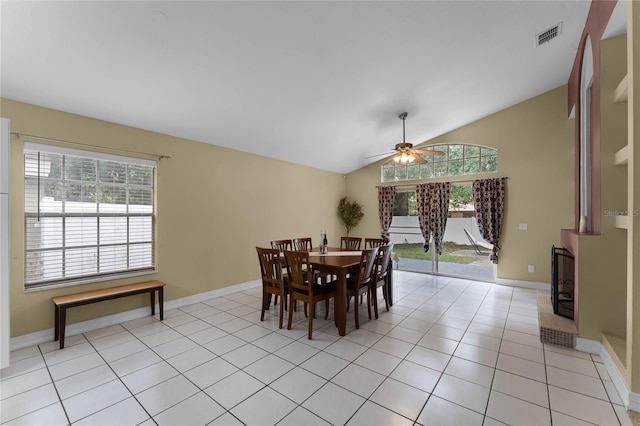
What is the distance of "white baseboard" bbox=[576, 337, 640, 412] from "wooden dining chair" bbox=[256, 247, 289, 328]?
2980 mm

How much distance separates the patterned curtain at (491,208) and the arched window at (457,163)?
343mm

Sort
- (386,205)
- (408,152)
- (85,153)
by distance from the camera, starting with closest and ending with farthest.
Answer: (85,153) → (408,152) → (386,205)

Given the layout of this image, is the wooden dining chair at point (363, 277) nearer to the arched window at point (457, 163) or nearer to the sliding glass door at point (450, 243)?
the arched window at point (457, 163)

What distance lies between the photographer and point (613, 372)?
2.22m

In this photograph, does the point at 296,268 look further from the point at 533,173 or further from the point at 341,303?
the point at 533,173

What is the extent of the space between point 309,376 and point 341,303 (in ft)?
3.05

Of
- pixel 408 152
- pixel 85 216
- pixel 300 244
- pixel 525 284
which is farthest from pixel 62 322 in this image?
pixel 525 284

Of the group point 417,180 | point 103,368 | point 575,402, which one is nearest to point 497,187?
point 417,180

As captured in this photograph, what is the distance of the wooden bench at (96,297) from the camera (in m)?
2.76

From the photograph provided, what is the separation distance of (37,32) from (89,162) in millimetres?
1565

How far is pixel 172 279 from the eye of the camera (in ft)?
12.8

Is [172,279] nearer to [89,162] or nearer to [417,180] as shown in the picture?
[89,162]

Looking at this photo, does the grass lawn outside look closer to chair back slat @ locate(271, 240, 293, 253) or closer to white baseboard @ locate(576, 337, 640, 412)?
white baseboard @ locate(576, 337, 640, 412)

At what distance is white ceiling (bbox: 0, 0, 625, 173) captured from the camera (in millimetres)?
2129
